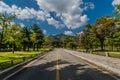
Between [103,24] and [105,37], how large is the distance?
6452 mm

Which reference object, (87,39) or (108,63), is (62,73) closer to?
(108,63)

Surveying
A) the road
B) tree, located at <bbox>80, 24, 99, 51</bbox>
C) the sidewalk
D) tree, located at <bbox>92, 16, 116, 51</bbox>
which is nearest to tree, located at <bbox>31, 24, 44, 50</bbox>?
tree, located at <bbox>80, 24, 99, 51</bbox>

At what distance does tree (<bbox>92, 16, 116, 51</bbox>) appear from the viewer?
72.7 m

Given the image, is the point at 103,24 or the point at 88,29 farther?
the point at 88,29

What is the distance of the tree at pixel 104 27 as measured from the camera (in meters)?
72.7

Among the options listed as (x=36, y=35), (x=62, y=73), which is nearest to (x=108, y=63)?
(x=62, y=73)

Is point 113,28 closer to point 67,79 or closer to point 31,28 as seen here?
point 31,28

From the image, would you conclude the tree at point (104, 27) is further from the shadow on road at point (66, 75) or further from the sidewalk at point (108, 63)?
the shadow on road at point (66, 75)

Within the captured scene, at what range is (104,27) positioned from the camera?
7294cm

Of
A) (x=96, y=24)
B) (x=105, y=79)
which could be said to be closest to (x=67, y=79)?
(x=105, y=79)

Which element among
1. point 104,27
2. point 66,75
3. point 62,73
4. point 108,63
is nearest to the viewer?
point 66,75

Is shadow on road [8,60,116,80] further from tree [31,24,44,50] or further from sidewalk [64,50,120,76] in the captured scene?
tree [31,24,44,50]

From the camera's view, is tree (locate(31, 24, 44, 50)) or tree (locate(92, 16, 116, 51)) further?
tree (locate(31, 24, 44, 50))

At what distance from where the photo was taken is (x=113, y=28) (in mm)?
72500
